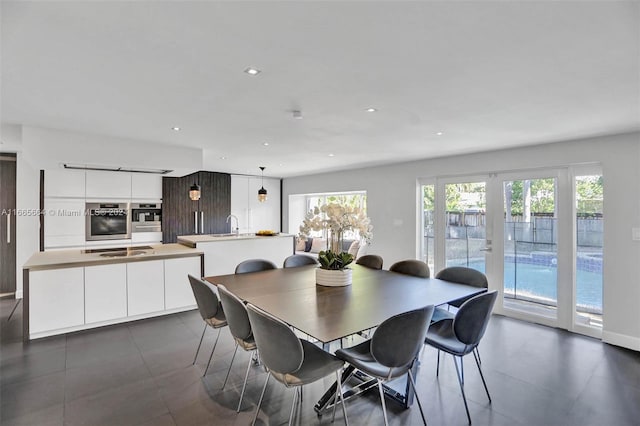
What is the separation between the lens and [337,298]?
7.68 ft

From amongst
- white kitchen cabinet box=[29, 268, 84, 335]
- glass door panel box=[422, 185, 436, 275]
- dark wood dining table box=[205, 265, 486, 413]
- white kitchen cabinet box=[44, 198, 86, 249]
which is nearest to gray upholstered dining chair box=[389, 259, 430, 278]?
dark wood dining table box=[205, 265, 486, 413]

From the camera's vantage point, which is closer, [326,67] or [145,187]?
[326,67]

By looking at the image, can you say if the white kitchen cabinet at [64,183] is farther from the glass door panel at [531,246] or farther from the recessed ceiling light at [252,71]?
the glass door panel at [531,246]

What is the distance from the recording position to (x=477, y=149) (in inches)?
175

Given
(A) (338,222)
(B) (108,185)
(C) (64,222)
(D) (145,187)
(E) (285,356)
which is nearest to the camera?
(E) (285,356)

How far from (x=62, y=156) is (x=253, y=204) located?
4672 millimetres

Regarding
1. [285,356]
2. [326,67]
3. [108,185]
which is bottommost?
[285,356]

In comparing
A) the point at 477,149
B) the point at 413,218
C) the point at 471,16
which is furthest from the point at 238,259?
the point at 471,16

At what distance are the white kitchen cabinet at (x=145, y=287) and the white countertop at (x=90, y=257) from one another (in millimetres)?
92

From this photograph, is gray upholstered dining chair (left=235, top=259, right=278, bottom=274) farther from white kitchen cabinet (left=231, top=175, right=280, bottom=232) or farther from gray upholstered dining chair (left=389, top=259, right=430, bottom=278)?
white kitchen cabinet (left=231, top=175, right=280, bottom=232)

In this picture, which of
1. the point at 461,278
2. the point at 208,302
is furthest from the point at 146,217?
the point at 461,278

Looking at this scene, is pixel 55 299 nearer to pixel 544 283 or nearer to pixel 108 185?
pixel 108 185

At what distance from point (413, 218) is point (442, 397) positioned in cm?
344

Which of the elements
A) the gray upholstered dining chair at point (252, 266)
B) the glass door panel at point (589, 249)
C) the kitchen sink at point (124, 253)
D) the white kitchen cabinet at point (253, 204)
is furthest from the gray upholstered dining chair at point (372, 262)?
the white kitchen cabinet at point (253, 204)
